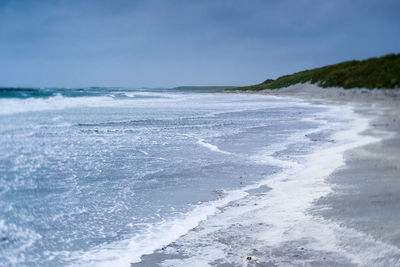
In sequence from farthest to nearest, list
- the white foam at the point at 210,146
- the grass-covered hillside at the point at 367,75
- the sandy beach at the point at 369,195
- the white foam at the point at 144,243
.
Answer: the grass-covered hillside at the point at 367,75, the white foam at the point at 210,146, the sandy beach at the point at 369,195, the white foam at the point at 144,243

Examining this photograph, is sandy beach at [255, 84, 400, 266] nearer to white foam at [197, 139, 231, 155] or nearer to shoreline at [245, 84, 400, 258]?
shoreline at [245, 84, 400, 258]

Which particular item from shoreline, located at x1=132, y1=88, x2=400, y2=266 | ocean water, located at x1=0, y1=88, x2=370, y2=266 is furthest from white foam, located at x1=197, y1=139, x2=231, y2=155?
shoreline, located at x1=132, y1=88, x2=400, y2=266

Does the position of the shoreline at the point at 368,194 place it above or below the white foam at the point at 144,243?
above

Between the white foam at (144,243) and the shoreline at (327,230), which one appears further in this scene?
the white foam at (144,243)

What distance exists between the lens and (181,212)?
204 inches

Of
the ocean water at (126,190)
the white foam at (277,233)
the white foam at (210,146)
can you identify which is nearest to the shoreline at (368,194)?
the white foam at (277,233)

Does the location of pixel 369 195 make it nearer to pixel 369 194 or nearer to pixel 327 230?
pixel 369 194

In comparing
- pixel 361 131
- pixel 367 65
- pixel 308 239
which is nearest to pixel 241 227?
pixel 308 239

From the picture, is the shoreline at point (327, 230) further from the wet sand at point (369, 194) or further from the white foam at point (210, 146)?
the white foam at point (210, 146)

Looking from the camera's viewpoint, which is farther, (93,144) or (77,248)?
(93,144)

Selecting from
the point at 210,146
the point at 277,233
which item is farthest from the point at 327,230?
the point at 210,146

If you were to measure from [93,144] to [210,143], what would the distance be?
3.24m

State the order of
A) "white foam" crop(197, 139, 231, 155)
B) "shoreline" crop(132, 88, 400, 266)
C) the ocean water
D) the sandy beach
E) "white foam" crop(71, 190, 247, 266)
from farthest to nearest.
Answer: "white foam" crop(197, 139, 231, 155)
the sandy beach
the ocean water
"white foam" crop(71, 190, 247, 266)
"shoreline" crop(132, 88, 400, 266)

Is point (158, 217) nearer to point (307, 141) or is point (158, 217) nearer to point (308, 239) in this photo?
point (308, 239)
